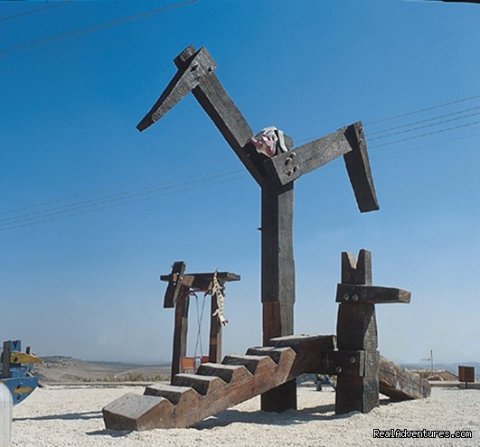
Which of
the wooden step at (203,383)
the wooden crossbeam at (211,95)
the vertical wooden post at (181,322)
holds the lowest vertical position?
the wooden step at (203,383)

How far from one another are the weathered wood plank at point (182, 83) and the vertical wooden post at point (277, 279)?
153 centimetres

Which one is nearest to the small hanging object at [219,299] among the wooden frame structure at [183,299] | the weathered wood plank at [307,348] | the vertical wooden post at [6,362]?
the wooden frame structure at [183,299]

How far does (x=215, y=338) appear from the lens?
40.4 ft

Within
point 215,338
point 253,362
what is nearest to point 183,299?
point 215,338

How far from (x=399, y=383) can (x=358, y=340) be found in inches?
48.4

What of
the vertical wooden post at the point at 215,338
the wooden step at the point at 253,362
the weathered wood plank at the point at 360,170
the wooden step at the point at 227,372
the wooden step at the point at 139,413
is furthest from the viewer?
the vertical wooden post at the point at 215,338

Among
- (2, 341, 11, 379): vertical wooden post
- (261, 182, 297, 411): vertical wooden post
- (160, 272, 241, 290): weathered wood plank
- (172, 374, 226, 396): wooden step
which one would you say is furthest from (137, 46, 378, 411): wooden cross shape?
(160, 272, 241, 290): weathered wood plank

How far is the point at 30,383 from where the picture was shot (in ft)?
27.8

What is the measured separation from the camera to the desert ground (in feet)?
14.6

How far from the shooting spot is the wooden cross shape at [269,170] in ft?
21.9

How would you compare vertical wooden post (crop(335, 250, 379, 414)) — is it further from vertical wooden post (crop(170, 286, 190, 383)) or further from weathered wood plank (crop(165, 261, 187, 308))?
vertical wooden post (crop(170, 286, 190, 383))

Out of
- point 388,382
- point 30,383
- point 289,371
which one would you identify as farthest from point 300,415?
point 30,383

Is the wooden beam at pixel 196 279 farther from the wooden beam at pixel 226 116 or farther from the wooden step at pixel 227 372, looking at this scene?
the wooden step at pixel 227 372

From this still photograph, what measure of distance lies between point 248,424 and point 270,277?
1.75 m
